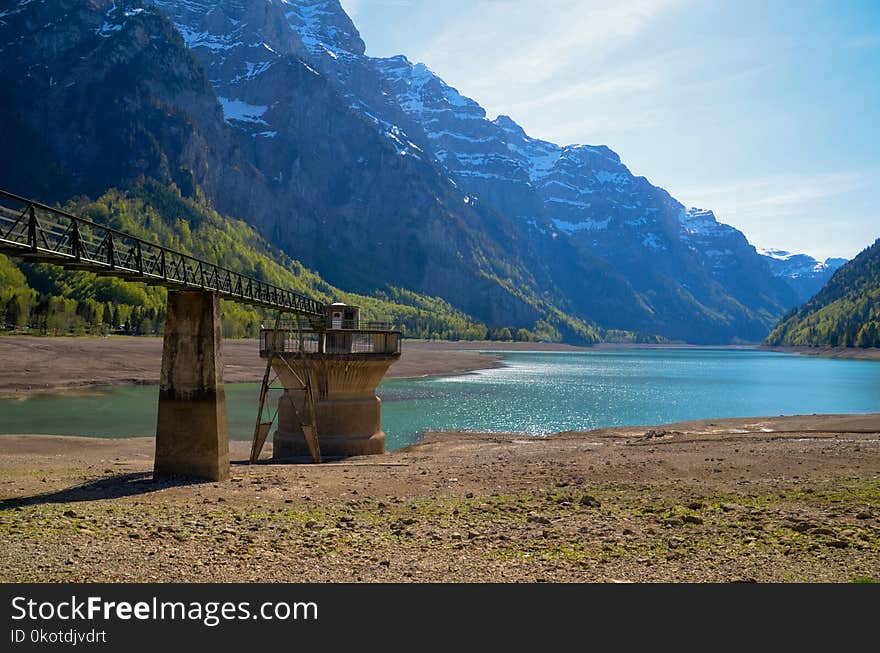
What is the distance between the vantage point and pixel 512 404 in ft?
245

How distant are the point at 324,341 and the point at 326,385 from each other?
2492 millimetres

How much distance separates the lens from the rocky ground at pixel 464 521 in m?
12.3

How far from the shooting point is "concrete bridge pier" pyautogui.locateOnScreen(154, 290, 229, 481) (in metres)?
24.9

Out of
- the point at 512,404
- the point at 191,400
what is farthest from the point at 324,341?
the point at 512,404

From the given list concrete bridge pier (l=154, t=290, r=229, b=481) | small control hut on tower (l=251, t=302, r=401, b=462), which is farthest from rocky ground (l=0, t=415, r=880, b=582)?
small control hut on tower (l=251, t=302, r=401, b=462)

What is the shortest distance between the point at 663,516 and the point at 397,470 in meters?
13.1

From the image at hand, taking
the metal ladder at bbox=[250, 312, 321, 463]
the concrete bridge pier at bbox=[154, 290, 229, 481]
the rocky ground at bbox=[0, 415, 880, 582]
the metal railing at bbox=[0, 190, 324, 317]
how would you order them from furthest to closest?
the metal ladder at bbox=[250, 312, 321, 463] → the concrete bridge pier at bbox=[154, 290, 229, 481] → the metal railing at bbox=[0, 190, 324, 317] → the rocky ground at bbox=[0, 415, 880, 582]

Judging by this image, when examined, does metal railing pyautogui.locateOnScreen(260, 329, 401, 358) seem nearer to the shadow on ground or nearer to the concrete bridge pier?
the concrete bridge pier

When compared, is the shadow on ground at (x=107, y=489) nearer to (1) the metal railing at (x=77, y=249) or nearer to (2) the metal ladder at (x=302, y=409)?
(1) the metal railing at (x=77, y=249)

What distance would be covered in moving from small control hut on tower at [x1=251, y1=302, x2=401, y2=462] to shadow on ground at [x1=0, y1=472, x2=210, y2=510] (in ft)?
38.6

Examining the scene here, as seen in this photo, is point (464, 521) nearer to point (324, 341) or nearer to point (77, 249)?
point (77, 249)

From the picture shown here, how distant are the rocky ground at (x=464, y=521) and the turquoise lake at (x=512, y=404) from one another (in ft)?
80.2

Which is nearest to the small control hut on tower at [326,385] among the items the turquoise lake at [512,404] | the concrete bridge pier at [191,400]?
the turquoise lake at [512,404]

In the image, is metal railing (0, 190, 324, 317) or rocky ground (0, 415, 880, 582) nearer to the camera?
rocky ground (0, 415, 880, 582)
